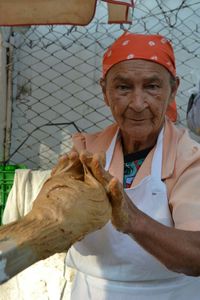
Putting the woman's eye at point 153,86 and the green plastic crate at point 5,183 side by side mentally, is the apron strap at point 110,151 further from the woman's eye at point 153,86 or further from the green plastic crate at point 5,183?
the green plastic crate at point 5,183

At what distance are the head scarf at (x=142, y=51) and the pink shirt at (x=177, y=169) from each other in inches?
8.5

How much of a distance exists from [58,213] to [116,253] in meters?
0.48

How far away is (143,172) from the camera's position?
144 centimetres

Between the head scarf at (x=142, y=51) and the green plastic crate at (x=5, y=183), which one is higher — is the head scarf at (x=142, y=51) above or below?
above

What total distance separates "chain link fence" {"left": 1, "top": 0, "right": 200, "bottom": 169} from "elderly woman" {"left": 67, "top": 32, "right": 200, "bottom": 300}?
122cm

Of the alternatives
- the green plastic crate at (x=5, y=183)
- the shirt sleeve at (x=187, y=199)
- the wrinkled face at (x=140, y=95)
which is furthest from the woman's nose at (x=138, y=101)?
the green plastic crate at (x=5, y=183)

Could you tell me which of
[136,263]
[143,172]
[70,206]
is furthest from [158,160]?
[70,206]

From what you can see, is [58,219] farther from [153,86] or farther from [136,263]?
[153,86]

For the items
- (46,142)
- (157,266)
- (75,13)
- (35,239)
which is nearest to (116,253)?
(157,266)

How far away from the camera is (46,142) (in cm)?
279

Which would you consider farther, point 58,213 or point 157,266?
point 157,266

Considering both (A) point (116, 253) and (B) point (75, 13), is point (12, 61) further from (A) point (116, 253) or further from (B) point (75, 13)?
(A) point (116, 253)

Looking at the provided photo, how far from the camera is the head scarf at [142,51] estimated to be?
1.39 metres

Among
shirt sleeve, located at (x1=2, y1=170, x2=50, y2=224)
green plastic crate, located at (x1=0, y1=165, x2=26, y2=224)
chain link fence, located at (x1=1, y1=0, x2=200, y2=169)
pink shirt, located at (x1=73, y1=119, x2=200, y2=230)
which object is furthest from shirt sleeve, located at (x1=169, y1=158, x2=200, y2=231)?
chain link fence, located at (x1=1, y1=0, x2=200, y2=169)
